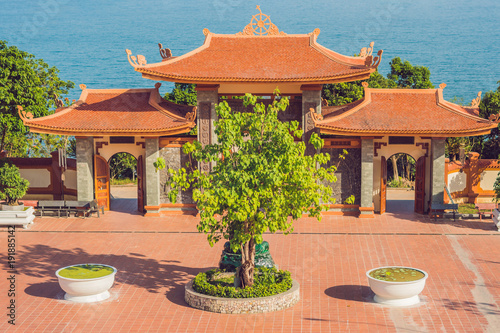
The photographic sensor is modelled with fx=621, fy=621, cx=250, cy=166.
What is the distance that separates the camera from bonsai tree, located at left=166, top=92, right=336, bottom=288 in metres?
12.6

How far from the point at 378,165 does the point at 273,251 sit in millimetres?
6520

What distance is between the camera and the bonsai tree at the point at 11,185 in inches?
867

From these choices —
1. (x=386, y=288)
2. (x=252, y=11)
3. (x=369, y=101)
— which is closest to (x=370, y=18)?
(x=252, y=11)

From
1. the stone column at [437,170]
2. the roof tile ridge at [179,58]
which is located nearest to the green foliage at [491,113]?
the stone column at [437,170]

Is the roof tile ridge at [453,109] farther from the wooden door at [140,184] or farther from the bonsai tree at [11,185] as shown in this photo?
the bonsai tree at [11,185]

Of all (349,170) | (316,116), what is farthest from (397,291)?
(316,116)

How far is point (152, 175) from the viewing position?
879 inches

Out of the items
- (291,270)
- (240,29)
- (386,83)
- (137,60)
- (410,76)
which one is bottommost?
(291,270)

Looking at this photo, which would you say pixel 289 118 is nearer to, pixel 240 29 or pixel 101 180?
pixel 101 180

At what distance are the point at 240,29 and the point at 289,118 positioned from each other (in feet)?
346

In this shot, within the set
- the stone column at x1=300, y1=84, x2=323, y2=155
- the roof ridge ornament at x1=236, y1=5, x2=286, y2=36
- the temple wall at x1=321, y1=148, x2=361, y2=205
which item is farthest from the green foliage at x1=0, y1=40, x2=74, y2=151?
the temple wall at x1=321, y1=148, x2=361, y2=205

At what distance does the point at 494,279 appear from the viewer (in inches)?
600

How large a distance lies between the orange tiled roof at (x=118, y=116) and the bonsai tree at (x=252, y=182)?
8.24 meters

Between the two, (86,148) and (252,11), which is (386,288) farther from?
(252,11)
